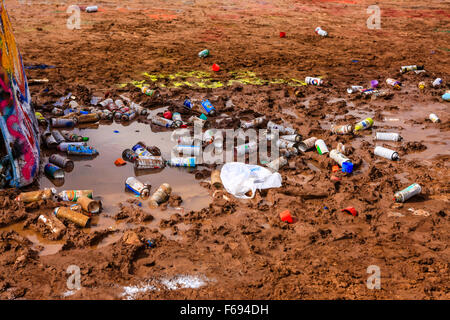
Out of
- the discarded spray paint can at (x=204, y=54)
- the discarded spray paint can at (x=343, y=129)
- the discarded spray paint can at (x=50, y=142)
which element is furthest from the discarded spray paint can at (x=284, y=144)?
the discarded spray paint can at (x=204, y=54)

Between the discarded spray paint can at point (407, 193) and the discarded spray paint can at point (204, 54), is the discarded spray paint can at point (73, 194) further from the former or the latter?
the discarded spray paint can at point (204, 54)

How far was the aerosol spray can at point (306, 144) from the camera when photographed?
19.7 feet

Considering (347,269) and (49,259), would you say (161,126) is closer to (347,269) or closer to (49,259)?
(49,259)

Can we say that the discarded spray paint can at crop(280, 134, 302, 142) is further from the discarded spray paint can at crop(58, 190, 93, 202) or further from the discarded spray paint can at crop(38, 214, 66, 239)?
the discarded spray paint can at crop(38, 214, 66, 239)

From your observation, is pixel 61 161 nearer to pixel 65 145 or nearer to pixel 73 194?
pixel 65 145

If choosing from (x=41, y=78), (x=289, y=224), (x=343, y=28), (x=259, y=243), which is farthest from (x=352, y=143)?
(x=343, y=28)

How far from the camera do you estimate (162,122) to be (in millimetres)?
6641

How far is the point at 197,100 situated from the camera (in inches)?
299

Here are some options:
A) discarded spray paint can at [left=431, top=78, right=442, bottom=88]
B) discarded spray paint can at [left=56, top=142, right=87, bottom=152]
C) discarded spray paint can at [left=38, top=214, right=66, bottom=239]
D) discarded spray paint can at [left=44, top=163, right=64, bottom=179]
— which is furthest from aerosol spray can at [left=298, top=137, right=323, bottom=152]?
discarded spray paint can at [left=431, top=78, right=442, bottom=88]

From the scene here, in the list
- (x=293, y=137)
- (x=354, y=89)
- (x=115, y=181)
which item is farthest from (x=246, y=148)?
(x=354, y=89)

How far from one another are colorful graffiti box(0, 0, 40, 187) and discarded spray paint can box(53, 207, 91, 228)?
885mm

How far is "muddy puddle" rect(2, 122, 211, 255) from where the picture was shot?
427 cm

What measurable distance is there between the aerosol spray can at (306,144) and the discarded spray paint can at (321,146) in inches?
2.3

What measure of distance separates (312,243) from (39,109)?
17.7ft
